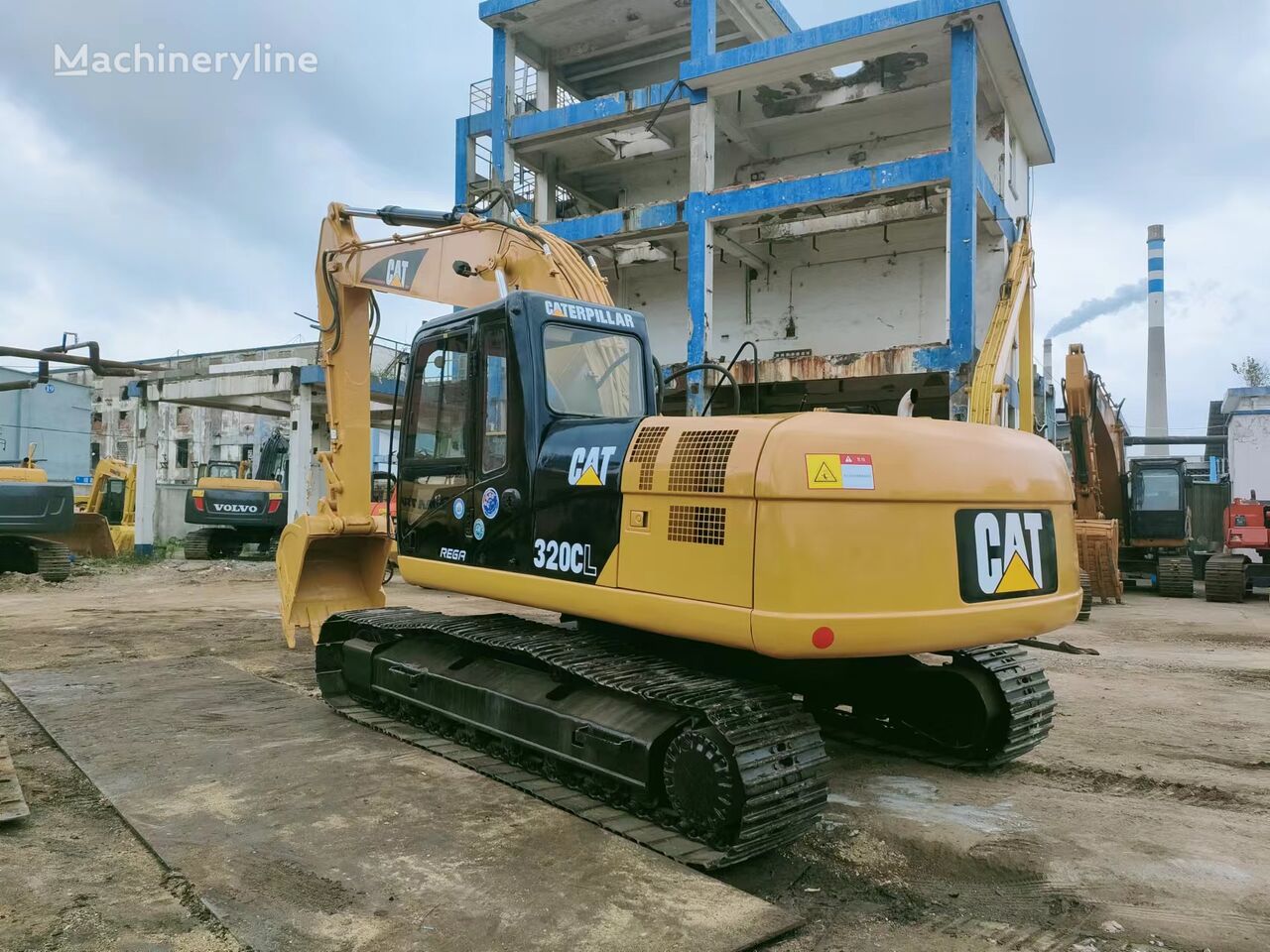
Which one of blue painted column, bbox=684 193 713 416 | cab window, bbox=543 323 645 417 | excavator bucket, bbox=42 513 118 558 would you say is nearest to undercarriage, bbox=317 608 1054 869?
cab window, bbox=543 323 645 417

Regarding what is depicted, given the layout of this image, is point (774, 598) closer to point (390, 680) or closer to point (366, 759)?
point (366, 759)

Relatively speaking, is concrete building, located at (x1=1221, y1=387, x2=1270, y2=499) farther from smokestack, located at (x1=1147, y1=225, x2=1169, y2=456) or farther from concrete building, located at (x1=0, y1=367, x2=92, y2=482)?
smokestack, located at (x1=1147, y1=225, x2=1169, y2=456)

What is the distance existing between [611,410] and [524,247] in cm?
166

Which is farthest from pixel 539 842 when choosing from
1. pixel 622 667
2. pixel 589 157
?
pixel 589 157

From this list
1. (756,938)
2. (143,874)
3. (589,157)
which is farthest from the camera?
(589,157)

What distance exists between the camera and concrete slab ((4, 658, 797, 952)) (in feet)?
10.7

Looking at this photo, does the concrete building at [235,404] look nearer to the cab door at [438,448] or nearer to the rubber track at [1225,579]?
the cab door at [438,448]

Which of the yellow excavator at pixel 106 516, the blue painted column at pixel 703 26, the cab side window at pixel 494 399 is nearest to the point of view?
the cab side window at pixel 494 399

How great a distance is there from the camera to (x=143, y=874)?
369cm

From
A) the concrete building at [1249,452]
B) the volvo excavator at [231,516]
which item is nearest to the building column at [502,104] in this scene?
the volvo excavator at [231,516]

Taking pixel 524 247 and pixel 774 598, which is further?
pixel 524 247

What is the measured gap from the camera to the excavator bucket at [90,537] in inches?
710

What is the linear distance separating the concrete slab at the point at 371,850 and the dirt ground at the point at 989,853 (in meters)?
0.17

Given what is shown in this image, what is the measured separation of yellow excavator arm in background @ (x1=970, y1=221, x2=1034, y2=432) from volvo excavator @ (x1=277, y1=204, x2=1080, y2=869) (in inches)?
363
